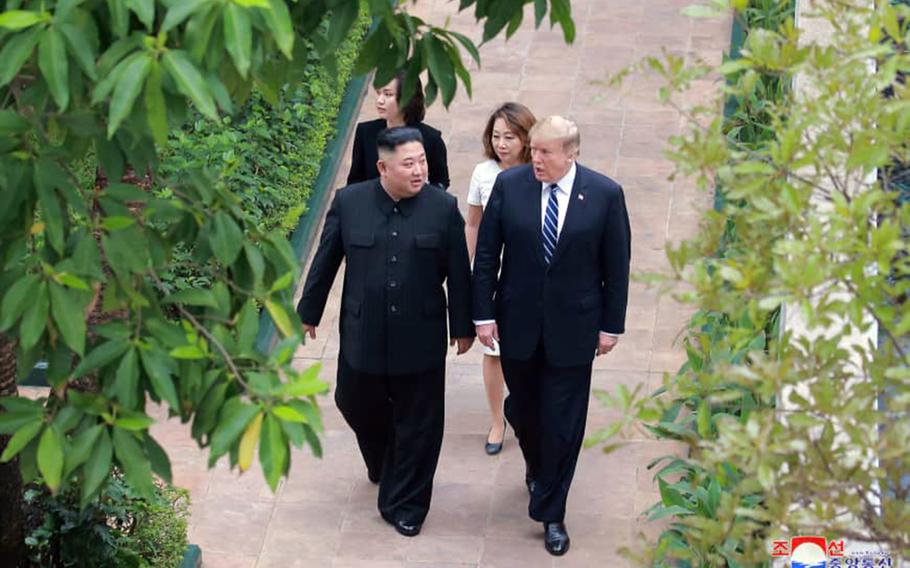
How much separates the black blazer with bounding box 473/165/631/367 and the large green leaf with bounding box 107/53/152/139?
3711 mm

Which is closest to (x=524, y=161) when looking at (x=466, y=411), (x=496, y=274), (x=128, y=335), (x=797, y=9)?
(x=496, y=274)

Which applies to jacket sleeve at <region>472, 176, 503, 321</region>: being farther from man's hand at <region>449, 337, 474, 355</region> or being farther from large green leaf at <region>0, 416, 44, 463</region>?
large green leaf at <region>0, 416, 44, 463</region>

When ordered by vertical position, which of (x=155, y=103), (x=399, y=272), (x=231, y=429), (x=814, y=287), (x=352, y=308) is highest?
(x=155, y=103)

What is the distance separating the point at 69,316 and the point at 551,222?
3621mm

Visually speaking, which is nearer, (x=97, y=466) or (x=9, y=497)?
(x=97, y=466)

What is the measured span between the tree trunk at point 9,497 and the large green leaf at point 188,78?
10.3ft

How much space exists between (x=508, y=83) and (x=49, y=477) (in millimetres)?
8985

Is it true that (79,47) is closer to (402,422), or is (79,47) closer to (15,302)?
(15,302)

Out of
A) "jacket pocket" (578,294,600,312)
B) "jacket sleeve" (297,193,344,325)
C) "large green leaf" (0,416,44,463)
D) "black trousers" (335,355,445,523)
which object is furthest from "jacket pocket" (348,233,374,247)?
"large green leaf" (0,416,44,463)

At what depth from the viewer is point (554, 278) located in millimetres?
7332

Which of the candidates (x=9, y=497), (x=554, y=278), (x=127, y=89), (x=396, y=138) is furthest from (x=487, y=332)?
(x=127, y=89)

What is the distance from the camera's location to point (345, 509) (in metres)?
8.05

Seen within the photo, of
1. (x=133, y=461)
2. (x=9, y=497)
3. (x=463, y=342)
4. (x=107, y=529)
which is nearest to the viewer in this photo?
(x=133, y=461)

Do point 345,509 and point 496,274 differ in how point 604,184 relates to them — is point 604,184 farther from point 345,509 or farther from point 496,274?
point 345,509
